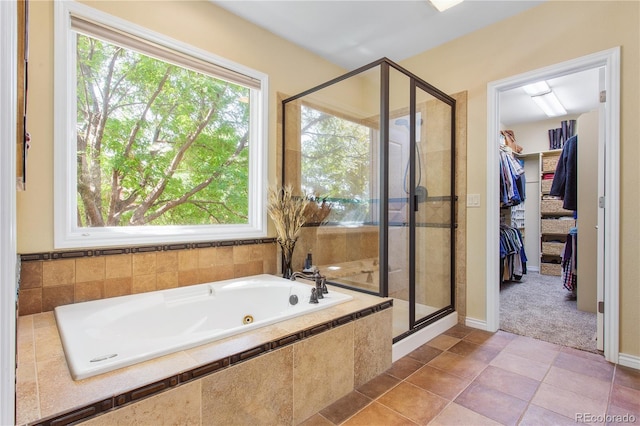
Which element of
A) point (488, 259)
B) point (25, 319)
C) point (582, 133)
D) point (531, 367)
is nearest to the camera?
point (25, 319)

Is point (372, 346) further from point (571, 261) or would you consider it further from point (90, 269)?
point (571, 261)

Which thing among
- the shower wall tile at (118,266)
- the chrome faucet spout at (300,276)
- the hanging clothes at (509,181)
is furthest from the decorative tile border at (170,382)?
the hanging clothes at (509,181)

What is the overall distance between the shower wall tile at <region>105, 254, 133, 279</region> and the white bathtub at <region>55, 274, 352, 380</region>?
156 mm

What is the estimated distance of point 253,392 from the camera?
125 centimetres

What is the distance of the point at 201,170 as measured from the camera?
2.48 m

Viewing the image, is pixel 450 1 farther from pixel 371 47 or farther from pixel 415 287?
pixel 415 287

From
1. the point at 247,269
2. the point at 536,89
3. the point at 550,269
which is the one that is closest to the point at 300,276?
the point at 247,269

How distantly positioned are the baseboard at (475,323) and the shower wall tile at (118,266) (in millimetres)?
2691

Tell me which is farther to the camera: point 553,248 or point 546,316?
point 553,248

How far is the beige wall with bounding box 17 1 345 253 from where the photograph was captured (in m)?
1.71

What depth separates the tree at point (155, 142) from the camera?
2.00 meters

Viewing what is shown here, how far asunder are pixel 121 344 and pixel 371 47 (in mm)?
3113

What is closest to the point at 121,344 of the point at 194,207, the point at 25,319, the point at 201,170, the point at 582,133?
the point at 25,319

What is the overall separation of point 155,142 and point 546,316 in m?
3.74
